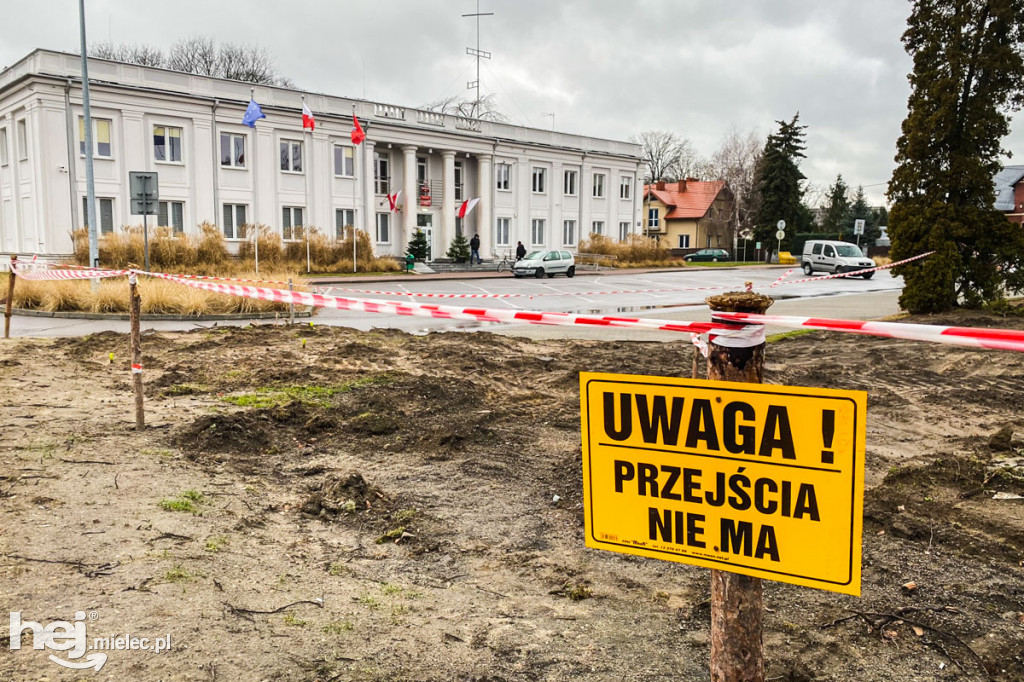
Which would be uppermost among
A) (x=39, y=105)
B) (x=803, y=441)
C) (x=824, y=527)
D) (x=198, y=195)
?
(x=39, y=105)

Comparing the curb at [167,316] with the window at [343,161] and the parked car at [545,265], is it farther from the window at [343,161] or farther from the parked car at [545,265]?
the window at [343,161]

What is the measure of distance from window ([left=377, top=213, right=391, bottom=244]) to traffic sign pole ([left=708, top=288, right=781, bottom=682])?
44.6 metres

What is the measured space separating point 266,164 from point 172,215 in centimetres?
570

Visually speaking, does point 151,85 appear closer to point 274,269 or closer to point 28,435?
point 274,269

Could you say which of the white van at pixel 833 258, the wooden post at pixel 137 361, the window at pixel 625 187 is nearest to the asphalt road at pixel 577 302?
the white van at pixel 833 258

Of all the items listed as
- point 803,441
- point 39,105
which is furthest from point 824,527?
point 39,105

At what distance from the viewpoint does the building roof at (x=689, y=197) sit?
73938 mm

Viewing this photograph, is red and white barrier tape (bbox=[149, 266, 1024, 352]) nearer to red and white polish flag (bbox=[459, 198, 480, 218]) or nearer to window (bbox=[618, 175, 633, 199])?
red and white polish flag (bbox=[459, 198, 480, 218])

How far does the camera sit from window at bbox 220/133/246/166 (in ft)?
127

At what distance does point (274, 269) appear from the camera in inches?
1356

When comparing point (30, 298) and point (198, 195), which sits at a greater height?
point (198, 195)

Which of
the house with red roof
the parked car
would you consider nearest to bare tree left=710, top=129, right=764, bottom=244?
the house with red roof

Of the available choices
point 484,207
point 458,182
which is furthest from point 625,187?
point 458,182

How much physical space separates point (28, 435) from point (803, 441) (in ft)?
21.6
